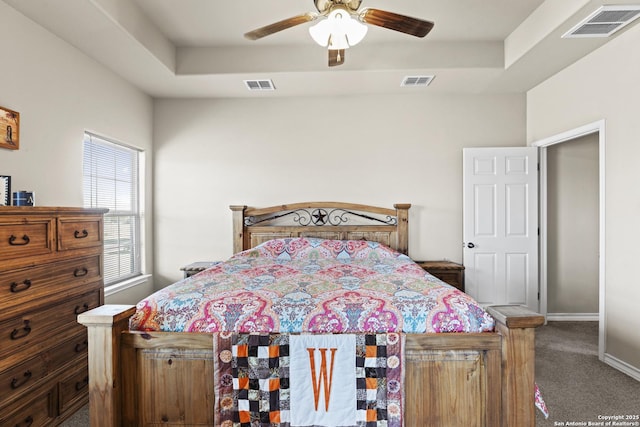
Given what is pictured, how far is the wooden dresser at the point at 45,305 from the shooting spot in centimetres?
182

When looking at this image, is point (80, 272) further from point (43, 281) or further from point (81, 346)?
point (81, 346)

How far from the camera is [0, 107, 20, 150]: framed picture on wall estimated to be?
2197 millimetres

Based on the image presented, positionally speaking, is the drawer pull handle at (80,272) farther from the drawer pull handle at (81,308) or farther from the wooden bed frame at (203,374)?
the wooden bed frame at (203,374)

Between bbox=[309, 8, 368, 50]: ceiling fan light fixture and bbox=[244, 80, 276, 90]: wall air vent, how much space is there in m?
1.70

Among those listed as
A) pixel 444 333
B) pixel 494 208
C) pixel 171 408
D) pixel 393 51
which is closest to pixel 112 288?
pixel 171 408

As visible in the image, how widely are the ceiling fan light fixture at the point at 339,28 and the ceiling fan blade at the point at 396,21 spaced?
0.07 metres

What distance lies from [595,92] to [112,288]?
4926 millimetres

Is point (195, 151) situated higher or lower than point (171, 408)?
higher

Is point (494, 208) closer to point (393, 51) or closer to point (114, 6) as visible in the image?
point (393, 51)

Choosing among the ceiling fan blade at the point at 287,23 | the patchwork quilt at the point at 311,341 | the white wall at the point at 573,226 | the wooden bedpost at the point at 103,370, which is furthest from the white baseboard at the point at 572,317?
the wooden bedpost at the point at 103,370

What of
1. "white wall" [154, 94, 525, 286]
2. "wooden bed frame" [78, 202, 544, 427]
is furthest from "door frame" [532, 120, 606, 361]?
"wooden bed frame" [78, 202, 544, 427]

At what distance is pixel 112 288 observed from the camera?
3.35 m

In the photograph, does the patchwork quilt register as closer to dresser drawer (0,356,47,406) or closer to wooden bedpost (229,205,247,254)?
dresser drawer (0,356,47,406)

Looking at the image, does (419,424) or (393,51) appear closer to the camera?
(419,424)
